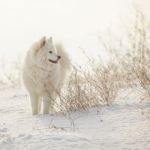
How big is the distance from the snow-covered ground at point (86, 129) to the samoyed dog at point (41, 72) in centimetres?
38

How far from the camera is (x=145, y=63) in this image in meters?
6.06

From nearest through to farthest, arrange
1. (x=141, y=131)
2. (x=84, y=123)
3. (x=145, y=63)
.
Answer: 1. (x=141, y=131)
2. (x=84, y=123)
3. (x=145, y=63)

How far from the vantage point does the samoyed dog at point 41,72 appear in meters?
6.28

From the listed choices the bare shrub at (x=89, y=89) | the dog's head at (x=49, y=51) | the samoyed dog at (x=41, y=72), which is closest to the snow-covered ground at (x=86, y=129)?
the bare shrub at (x=89, y=89)

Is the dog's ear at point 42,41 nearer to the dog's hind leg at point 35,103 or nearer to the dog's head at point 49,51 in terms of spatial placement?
the dog's head at point 49,51

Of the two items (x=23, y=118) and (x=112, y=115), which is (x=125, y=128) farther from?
(x=23, y=118)

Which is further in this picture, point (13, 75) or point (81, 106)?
point (13, 75)

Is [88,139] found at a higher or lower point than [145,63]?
lower

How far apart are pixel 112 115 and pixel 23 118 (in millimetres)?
1169

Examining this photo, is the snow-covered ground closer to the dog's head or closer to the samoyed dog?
the samoyed dog

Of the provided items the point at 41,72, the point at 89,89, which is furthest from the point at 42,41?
the point at 89,89

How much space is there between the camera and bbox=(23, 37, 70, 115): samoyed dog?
628 centimetres

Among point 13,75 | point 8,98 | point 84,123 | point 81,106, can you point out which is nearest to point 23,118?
point 81,106

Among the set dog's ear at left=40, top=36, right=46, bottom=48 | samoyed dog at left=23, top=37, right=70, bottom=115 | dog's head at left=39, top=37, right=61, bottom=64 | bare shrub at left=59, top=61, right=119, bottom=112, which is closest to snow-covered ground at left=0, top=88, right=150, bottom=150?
bare shrub at left=59, top=61, right=119, bottom=112
